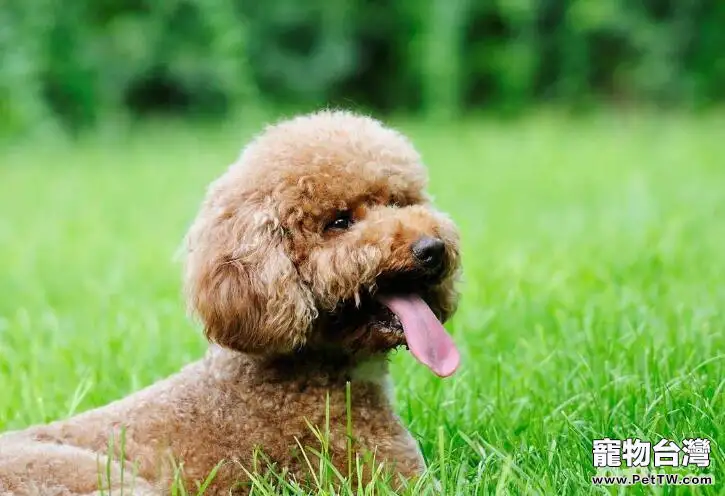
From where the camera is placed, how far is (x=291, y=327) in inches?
103

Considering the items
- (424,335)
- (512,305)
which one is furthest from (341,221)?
(512,305)

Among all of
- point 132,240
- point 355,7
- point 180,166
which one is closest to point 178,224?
point 132,240

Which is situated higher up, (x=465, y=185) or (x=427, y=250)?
(x=465, y=185)

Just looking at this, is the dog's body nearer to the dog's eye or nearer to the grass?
the grass

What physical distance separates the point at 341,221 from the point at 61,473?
1004 mm

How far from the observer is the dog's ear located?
2623mm

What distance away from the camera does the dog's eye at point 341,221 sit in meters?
2.79

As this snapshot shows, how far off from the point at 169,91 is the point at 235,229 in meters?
14.6

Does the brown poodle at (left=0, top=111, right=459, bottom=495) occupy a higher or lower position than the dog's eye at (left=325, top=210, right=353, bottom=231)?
lower

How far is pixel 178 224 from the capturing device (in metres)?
7.61

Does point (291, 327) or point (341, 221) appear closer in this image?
point (291, 327)

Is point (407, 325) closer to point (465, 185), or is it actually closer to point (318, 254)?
point (318, 254)

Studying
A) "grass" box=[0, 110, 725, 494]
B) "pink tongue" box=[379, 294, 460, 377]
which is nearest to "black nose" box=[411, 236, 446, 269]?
"pink tongue" box=[379, 294, 460, 377]

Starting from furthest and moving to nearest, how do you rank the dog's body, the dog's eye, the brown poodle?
the dog's eye < the brown poodle < the dog's body
